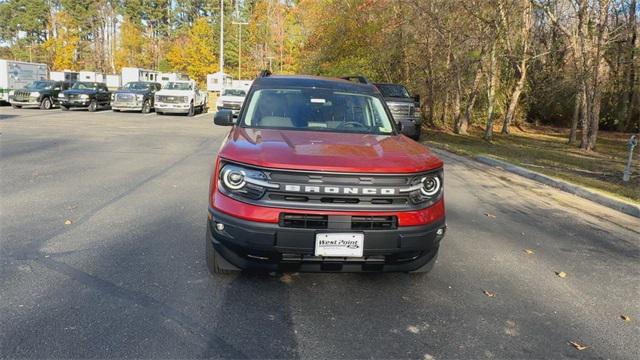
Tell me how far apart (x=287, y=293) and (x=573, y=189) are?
7.34 m

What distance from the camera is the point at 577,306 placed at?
3.92 m

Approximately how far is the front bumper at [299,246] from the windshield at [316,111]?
1.41 meters

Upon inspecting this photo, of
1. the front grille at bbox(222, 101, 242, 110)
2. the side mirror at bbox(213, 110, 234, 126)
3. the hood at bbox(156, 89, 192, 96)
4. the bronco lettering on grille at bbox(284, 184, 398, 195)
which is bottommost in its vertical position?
the bronco lettering on grille at bbox(284, 184, 398, 195)

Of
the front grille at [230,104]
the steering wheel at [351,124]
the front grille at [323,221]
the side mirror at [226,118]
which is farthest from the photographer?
the front grille at [230,104]

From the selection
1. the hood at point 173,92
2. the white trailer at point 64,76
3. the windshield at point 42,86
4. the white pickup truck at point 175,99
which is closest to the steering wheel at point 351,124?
the white pickup truck at point 175,99

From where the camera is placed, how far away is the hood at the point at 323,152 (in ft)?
11.1

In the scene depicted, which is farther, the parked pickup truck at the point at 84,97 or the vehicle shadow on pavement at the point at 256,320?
the parked pickup truck at the point at 84,97

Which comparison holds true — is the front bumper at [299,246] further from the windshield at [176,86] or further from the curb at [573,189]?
the windshield at [176,86]

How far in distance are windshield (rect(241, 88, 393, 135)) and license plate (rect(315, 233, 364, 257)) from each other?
1.46m

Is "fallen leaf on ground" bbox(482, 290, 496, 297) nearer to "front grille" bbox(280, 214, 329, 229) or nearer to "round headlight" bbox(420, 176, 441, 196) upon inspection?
"round headlight" bbox(420, 176, 441, 196)

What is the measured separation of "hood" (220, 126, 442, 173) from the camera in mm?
3396

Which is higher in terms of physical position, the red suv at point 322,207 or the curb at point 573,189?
the red suv at point 322,207

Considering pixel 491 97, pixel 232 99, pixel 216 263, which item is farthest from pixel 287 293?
pixel 232 99

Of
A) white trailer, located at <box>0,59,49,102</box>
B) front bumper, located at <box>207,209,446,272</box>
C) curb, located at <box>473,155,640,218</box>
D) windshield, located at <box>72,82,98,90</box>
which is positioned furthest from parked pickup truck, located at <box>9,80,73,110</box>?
front bumper, located at <box>207,209,446,272</box>
